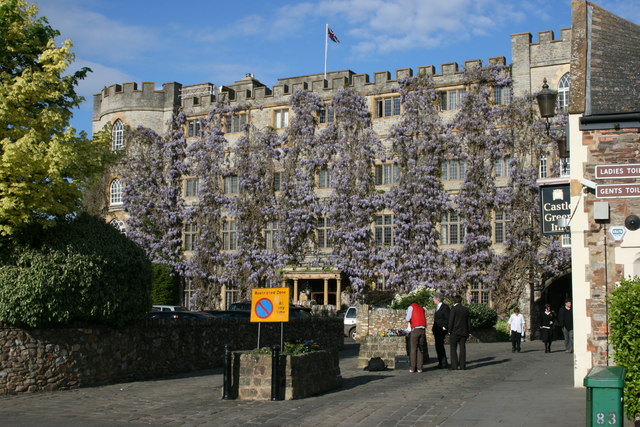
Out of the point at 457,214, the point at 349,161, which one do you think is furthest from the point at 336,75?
the point at 457,214

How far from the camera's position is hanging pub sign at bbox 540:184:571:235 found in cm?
1419

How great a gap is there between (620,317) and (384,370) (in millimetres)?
9145

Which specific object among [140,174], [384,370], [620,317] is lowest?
[384,370]

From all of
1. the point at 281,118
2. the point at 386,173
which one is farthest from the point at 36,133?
the point at 281,118

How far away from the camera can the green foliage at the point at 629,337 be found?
30.5 feet

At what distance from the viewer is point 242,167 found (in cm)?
4291

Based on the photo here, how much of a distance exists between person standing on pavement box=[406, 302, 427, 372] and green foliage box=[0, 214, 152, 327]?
6.19m

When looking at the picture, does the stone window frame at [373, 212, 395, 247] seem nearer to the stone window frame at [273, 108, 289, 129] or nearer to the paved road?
the stone window frame at [273, 108, 289, 129]

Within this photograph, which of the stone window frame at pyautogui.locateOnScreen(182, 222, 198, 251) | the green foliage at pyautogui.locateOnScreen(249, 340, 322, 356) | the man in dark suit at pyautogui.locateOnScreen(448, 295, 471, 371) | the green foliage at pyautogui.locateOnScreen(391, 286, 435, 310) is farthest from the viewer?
the stone window frame at pyautogui.locateOnScreen(182, 222, 198, 251)

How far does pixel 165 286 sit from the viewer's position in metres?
42.9

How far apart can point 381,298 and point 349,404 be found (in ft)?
82.6

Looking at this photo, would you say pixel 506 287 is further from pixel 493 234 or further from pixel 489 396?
pixel 489 396

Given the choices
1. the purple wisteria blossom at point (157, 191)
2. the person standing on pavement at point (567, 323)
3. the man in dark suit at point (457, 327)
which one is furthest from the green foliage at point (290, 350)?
the purple wisteria blossom at point (157, 191)

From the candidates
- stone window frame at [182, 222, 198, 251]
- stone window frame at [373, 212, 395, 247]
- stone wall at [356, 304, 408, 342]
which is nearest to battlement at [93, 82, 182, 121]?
stone window frame at [182, 222, 198, 251]
